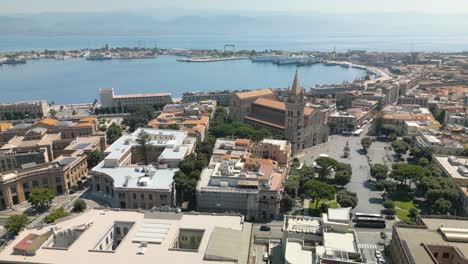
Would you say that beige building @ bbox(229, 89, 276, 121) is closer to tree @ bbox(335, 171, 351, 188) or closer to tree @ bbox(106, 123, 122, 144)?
tree @ bbox(106, 123, 122, 144)

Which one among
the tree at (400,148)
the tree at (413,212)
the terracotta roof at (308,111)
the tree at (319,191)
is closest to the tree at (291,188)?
the tree at (319,191)

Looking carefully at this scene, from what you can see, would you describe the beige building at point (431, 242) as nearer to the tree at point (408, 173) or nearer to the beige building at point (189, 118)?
the tree at point (408, 173)

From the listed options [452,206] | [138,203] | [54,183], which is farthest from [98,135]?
[452,206]

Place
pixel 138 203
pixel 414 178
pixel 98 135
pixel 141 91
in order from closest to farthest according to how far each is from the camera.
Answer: pixel 138 203 → pixel 414 178 → pixel 98 135 → pixel 141 91

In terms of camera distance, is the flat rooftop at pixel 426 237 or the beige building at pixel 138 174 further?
the beige building at pixel 138 174

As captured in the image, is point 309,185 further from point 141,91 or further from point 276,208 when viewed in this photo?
point 141,91

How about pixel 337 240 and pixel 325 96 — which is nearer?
pixel 337 240

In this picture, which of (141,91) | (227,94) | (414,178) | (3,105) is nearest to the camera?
(414,178)
